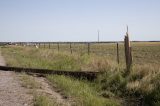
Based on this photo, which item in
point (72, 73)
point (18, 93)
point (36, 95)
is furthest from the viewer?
point (72, 73)

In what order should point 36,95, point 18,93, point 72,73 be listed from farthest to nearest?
point 72,73, point 18,93, point 36,95

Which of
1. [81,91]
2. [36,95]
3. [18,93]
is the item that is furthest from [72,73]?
[36,95]

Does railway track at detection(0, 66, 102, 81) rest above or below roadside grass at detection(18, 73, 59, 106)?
above

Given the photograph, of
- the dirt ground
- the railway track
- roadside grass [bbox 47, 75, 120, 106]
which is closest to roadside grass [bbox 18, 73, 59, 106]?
the dirt ground

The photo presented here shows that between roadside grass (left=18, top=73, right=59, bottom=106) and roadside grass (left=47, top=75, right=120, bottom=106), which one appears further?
roadside grass (left=47, top=75, right=120, bottom=106)

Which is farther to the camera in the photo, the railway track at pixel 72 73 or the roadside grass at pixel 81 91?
the railway track at pixel 72 73

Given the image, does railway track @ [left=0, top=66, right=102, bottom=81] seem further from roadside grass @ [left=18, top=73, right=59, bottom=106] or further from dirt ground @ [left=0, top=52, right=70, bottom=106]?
roadside grass @ [left=18, top=73, right=59, bottom=106]

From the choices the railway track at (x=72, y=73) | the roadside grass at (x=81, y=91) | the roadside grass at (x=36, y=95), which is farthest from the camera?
the railway track at (x=72, y=73)

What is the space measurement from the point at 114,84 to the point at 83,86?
42.8 inches

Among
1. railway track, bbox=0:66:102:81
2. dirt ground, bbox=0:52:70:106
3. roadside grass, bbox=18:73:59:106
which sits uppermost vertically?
railway track, bbox=0:66:102:81

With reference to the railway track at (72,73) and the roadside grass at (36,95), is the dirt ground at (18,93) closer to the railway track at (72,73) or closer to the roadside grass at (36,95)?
the roadside grass at (36,95)

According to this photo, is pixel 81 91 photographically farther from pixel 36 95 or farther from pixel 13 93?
pixel 13 93

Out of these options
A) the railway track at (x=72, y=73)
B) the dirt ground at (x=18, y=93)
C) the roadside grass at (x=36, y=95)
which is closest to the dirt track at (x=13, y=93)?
the dirt ground at (x=18, y=93)

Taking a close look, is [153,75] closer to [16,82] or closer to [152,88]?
[152,88]
